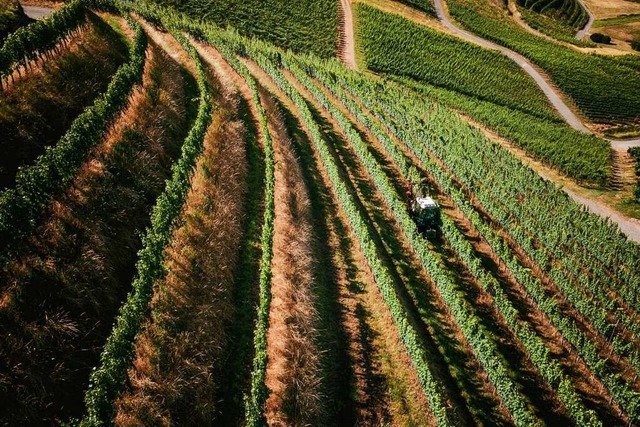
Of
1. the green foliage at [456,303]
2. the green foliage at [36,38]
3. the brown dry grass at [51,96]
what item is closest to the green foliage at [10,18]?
the green foliage at [36,38]

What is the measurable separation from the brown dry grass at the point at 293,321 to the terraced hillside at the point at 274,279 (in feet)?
0.33

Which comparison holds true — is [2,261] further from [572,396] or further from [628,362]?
[628,362]

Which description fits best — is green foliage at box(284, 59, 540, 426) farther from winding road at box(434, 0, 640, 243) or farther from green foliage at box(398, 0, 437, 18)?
green foliage at box(398, 0, 437, 18)

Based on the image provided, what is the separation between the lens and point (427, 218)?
1111 inches

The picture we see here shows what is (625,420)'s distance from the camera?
1847cm

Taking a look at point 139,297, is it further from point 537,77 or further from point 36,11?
point 537,77

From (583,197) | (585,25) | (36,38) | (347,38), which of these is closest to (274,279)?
(36,38)

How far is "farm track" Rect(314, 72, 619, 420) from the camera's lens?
19.7 meters

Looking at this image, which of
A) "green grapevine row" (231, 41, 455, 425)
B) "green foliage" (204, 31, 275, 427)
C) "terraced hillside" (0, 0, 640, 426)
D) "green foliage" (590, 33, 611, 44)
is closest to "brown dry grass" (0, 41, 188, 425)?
"terraced hillside" (0, 0, 640, 426)

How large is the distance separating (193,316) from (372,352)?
9.04 meters

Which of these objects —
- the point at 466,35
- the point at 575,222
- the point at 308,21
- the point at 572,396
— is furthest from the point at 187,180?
the point at 466,35

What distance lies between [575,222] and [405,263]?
14.8m

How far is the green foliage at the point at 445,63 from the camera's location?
220 ft

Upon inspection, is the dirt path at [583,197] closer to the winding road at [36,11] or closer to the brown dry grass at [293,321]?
the brown dry grass at [293,321]
